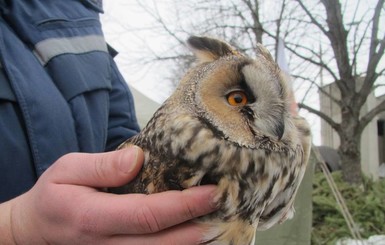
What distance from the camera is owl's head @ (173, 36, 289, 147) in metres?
0.91

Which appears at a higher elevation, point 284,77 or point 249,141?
point 284,77

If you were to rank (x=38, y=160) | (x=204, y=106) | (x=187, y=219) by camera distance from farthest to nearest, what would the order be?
(x=38, y=160) < (x=204, y=106) < (x=187, y=219)

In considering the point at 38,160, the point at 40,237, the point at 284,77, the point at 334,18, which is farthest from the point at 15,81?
the point at 334,18

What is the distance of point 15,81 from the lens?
1009 mm

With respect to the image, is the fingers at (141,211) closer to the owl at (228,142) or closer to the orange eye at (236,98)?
the owl at (228,142)

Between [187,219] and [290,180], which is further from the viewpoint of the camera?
[290,180]

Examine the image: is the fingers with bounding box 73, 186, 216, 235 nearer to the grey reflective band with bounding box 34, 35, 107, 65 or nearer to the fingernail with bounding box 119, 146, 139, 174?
the fingernail with bounding box 119, 146, 139, 174

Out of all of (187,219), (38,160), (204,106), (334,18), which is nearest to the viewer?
(187,219)

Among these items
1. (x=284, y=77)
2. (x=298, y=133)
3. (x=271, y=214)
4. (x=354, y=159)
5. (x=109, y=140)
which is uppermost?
(x=284, y=77)

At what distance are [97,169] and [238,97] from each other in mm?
328

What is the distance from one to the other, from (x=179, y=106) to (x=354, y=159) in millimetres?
5327

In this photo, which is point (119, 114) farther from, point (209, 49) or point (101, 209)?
point (101, 209)

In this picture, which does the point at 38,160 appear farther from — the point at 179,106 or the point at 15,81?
the point at 179,106

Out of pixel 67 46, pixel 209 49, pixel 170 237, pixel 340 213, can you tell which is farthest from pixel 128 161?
pixel 340 213
